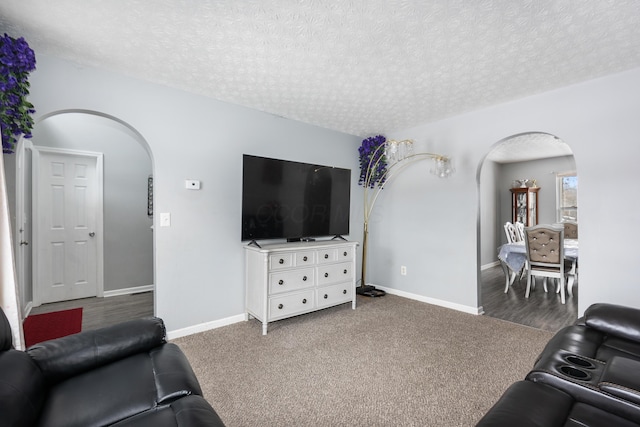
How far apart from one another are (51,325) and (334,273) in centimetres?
312

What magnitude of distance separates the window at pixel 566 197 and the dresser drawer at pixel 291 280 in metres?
5.94

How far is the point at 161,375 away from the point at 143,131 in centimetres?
216

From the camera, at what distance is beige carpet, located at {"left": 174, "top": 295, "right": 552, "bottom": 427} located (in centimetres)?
174

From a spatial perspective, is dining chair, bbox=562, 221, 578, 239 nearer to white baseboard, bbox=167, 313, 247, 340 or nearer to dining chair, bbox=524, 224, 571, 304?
A: dining chair, bbox=524, 224, 571, 304

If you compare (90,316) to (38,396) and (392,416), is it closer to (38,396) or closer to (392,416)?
(38,396)

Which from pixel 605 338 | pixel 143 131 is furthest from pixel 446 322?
pixel 143 131

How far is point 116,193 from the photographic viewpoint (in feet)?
14.0

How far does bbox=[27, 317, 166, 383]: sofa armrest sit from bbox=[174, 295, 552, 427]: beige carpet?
647 mm

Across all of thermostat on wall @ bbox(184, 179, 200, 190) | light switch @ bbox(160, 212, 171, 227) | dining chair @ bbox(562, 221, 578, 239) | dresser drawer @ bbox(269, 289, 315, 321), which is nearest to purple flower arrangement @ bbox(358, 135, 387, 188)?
dresser drawer @ bbox(269, 289, 315, 321)

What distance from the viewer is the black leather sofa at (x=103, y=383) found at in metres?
1.03

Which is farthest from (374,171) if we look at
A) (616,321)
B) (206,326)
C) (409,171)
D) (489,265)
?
(489,265)

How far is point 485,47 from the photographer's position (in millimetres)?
2102

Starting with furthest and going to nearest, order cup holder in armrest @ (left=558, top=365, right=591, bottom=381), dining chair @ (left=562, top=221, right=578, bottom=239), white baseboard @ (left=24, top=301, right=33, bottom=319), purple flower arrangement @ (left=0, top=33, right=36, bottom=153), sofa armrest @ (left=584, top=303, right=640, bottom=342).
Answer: dining chair @ (left=562, top=221, right=578, bottom=239)
white baseboard @ (left=24, top=301, right=33, bottom=319)
purple flower arrangement @ (left=0, top=33, right=36, bottom=153)
sofa armrest @ (left=584, top=303, right=640, bottom=342)
cup holder in armrest @ (left=558, top=365, right=591, bottom=381)

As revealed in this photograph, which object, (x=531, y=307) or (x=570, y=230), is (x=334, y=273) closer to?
(x=531, y=307)
